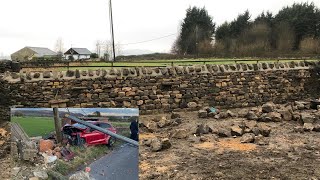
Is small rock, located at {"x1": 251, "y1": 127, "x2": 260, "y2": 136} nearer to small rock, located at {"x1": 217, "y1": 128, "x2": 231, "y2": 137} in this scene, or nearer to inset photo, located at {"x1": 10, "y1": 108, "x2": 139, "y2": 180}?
small rock, located at {"x1": 217, "y1": 128, "x2": 231, "y2": 137}

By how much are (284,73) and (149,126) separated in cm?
809

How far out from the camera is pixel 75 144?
335 cm

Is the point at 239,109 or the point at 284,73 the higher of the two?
the point at 284,73

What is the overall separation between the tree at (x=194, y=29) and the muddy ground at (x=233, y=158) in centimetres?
3606

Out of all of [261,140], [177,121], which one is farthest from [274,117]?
[177,121]

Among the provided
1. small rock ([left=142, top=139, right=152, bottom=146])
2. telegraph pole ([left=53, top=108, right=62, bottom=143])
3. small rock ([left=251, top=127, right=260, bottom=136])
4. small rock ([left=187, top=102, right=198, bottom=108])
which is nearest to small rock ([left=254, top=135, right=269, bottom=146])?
small rock ([left=251, top=127, right=260, bottom=136])

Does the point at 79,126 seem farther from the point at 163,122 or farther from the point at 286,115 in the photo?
the point at 286,115

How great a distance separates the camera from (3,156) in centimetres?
830

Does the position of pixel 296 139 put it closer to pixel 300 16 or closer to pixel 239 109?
pixel 239 109

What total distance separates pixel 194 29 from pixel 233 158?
1664 inches

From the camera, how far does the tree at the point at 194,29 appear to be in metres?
47.0

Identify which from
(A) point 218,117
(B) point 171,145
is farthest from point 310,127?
(B) point 171,145

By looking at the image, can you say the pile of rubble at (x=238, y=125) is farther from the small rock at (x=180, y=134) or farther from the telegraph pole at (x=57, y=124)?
the telegraph pole at (x=57, y=124)

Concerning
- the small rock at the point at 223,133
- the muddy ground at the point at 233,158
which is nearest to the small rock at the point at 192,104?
the muddy ground at the point at 233,158
